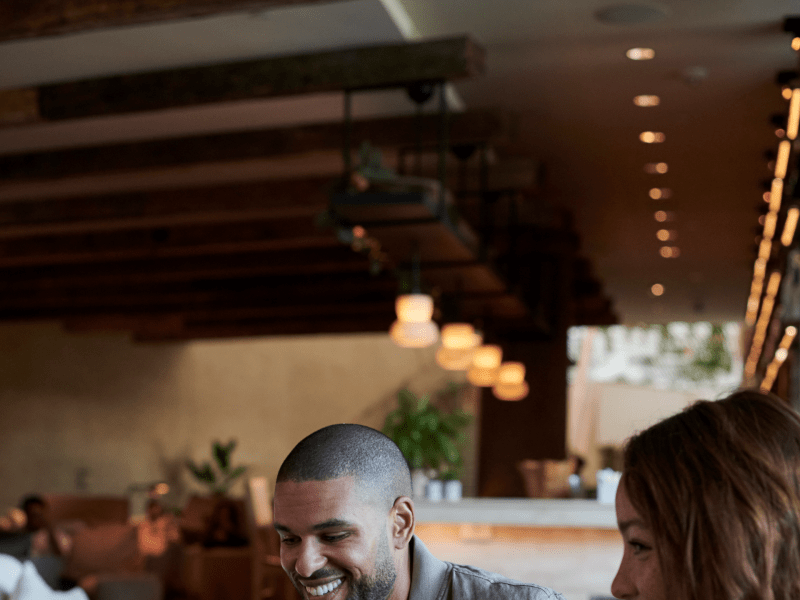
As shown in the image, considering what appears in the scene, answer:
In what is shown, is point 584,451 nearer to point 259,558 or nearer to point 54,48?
point 259,558

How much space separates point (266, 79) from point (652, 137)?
9.71 feet

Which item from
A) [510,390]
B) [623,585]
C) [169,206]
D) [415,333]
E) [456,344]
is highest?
[169,206]

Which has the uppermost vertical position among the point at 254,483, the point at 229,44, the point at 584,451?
the point at 229,44

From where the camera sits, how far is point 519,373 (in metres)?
8.50

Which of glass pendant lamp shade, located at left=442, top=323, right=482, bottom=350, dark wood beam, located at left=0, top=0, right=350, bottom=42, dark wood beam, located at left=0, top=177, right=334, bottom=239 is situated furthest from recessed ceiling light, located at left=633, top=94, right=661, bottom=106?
dark wood beam, located at left=0, top=0, right=350, bottom=42

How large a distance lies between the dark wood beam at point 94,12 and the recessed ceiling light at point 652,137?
134 inches

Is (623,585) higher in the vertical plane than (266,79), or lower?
lower

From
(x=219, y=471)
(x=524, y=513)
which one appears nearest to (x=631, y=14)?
(x=524, y=513)

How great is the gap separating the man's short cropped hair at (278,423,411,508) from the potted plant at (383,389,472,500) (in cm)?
344

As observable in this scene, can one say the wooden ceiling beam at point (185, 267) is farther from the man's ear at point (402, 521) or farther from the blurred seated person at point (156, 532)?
the man's ear at point (402, 521)

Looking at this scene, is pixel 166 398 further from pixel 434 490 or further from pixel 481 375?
pixel 434 490

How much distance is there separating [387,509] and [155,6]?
2.66 metres

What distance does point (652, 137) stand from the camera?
632 centimetres

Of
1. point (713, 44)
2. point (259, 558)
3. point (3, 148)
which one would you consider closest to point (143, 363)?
point (259, 558)
